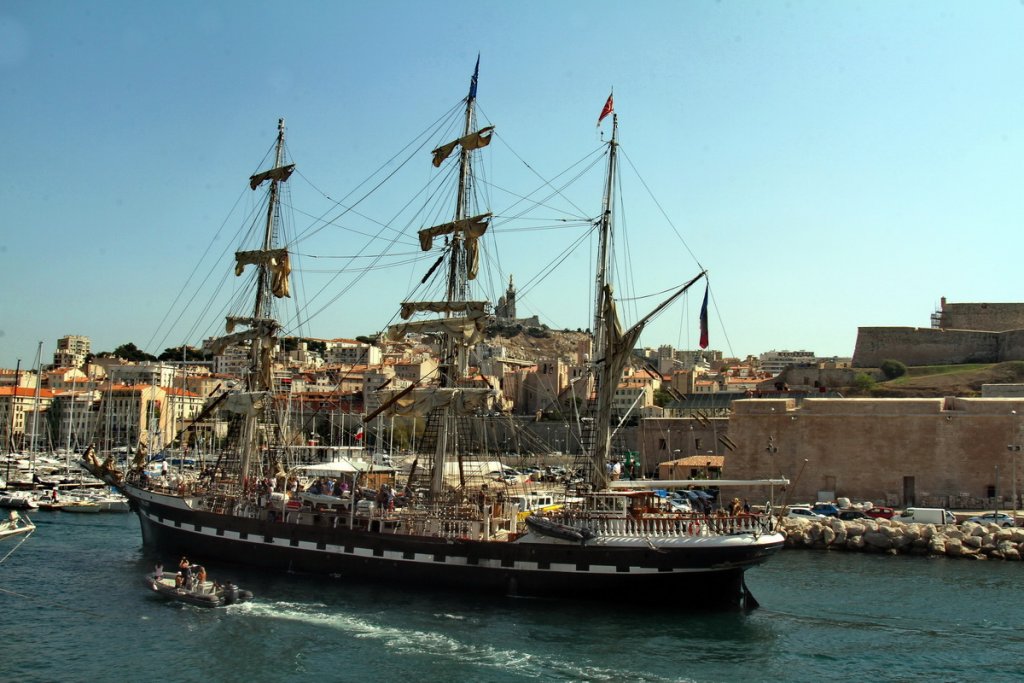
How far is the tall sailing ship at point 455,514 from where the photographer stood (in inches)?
756

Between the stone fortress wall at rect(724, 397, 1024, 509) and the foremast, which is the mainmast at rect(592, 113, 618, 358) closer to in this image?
the foremast

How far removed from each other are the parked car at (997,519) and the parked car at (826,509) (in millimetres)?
4158

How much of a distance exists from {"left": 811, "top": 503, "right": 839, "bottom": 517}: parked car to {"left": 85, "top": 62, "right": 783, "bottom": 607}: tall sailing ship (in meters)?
10.8

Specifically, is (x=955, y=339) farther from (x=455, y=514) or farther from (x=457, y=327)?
(x=455, y=514)

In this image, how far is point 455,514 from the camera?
69.9 feet

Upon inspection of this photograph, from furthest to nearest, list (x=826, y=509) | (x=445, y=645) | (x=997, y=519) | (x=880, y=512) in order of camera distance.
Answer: (x=826, y=509) < (x=880, y=512) < (x=997, y=519) < (x=445, y=645)

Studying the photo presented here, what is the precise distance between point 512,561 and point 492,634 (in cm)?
303

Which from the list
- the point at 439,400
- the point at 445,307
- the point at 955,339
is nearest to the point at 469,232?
the point at 445,307

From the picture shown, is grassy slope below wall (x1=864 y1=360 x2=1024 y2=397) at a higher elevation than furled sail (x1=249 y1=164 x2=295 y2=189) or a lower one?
lower

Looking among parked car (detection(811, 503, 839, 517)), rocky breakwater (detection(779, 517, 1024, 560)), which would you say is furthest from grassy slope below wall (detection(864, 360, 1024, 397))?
rocky breakwater (detection(779, 517, 1024, 560))

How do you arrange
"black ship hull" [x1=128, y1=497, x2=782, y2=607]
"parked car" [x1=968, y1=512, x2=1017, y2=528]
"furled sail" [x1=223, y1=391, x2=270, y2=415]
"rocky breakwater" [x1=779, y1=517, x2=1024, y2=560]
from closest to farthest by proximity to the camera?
"black ship hull" [x1=128, y1=497, x2=782, y2=607] < "rocky breakwater" [x1=779, y1=517, x2=1024, y2=560] < "furled sail" [x1=223, y1=391, x2=270, y2=415] < "parked car" [x1=968, y1=512, x2=1017, y2=528]

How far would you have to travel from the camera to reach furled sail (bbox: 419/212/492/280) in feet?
81.5

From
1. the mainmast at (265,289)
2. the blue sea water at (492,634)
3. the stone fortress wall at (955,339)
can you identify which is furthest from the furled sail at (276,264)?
the stone fortress wall at (955,339)

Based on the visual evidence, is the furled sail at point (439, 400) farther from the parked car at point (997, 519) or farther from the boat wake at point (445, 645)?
the parked car at point (997, 519)
